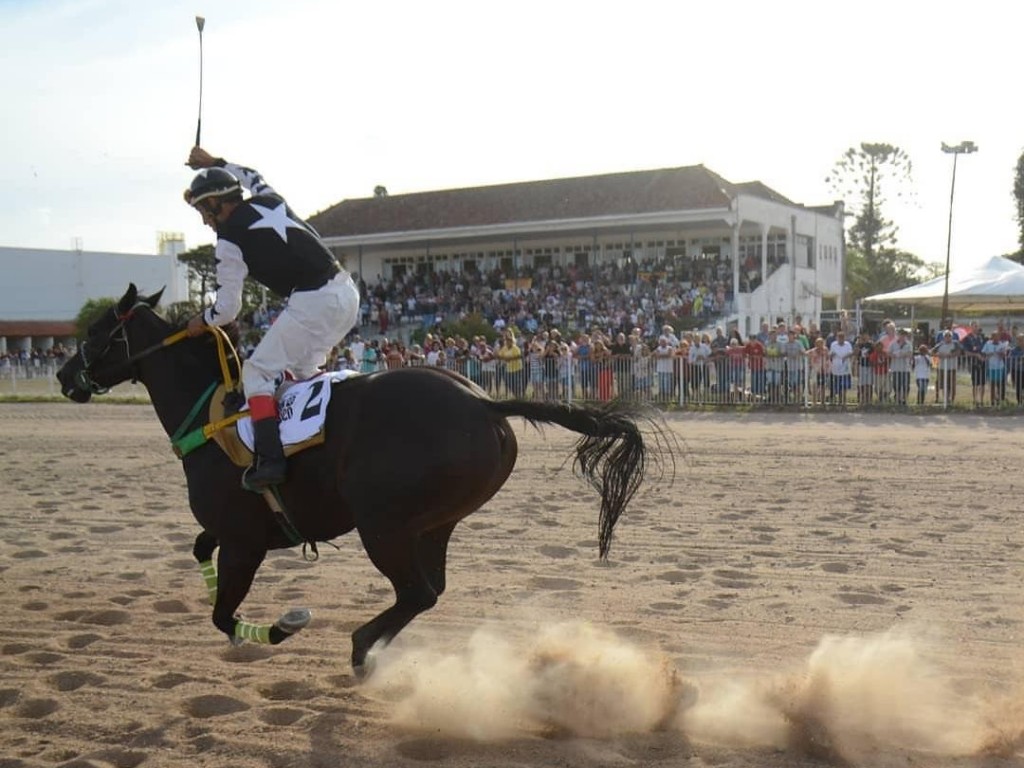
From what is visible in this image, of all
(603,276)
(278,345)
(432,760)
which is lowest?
(432,760)

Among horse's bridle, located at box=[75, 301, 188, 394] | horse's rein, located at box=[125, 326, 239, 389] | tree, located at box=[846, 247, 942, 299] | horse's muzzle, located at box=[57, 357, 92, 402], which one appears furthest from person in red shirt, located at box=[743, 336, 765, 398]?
tree, located at box=[846, 247, 942, 299]

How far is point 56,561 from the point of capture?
798cm

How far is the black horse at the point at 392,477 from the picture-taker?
16.6 feet

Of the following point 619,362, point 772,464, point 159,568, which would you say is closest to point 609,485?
point 159,568

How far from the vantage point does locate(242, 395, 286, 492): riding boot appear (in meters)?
5.16

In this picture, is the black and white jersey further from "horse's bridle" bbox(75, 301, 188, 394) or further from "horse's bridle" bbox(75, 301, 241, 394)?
"horse's bridle" bbox(75, 301, 188, 394)

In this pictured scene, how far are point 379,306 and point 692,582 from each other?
34525 millimetres

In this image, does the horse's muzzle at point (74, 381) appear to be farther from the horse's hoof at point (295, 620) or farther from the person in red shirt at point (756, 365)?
the person in red shirt at point (756, 365)

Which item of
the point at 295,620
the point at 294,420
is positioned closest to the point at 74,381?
the point at 294,420

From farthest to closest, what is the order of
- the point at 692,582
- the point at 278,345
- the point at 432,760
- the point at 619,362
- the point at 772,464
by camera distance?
the point at 619,362 < the point at 772,464 < the point at 692,582 < the point at 278,345 < the point at 432,760

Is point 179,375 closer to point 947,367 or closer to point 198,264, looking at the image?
point 947,367

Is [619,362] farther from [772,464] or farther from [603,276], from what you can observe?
[603,276]

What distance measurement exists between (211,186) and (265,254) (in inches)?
18.7

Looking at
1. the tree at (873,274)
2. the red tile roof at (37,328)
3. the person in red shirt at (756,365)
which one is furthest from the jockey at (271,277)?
the tree at (873,274)
